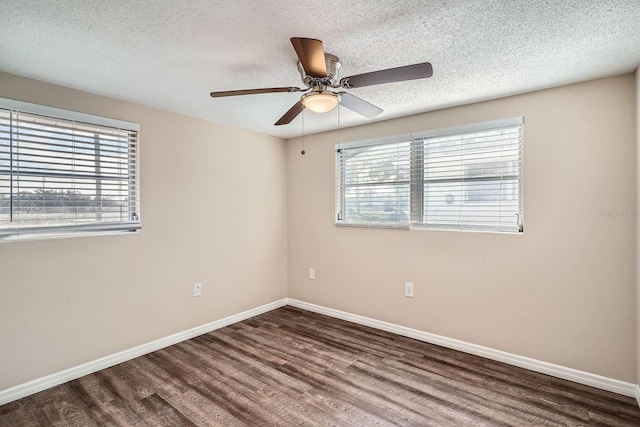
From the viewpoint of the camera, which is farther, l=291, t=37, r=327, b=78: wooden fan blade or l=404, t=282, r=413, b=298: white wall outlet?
l=404, t=282, r=413, b=298: white wall outlet

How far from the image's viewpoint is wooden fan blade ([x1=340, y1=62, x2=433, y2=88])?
160 cm

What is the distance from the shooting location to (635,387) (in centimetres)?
221

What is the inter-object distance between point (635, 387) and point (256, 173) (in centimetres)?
381

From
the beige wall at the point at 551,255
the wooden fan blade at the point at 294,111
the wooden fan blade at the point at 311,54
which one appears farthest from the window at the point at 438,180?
the wooden fan blade at the point at 311,54

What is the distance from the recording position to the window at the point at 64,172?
2234 mm

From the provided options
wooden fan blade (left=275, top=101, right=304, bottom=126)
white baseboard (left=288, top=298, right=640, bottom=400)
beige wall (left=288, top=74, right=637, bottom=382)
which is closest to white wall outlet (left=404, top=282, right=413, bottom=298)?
beige wall (left=288, top=74, right=637, bottom=382)

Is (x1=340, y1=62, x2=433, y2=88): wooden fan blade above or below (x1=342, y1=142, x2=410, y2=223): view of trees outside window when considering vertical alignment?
above

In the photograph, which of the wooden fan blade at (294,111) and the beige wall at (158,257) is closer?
the wooden fan blade at (294,111)

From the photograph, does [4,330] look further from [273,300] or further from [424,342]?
[424,342]

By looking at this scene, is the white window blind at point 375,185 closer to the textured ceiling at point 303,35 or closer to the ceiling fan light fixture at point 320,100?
the textured ceiling at point 303,35

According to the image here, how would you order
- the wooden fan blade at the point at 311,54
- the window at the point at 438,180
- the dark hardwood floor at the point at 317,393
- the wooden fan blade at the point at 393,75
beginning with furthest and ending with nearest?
the window at the point at 438,180
the dark hardwood floor at the point at 317,393
the wooden fan blade at the point at 393,75
the wooden fan blade at the point at 311,54

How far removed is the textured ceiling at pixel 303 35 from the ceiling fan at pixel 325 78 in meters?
0.20

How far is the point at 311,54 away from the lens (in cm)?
152

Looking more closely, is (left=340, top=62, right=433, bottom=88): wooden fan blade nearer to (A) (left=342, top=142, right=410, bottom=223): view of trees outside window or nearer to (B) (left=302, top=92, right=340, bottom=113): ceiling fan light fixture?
(B) (left=302, top=92, right=340, bottom=113): ceiling fan light fixture
